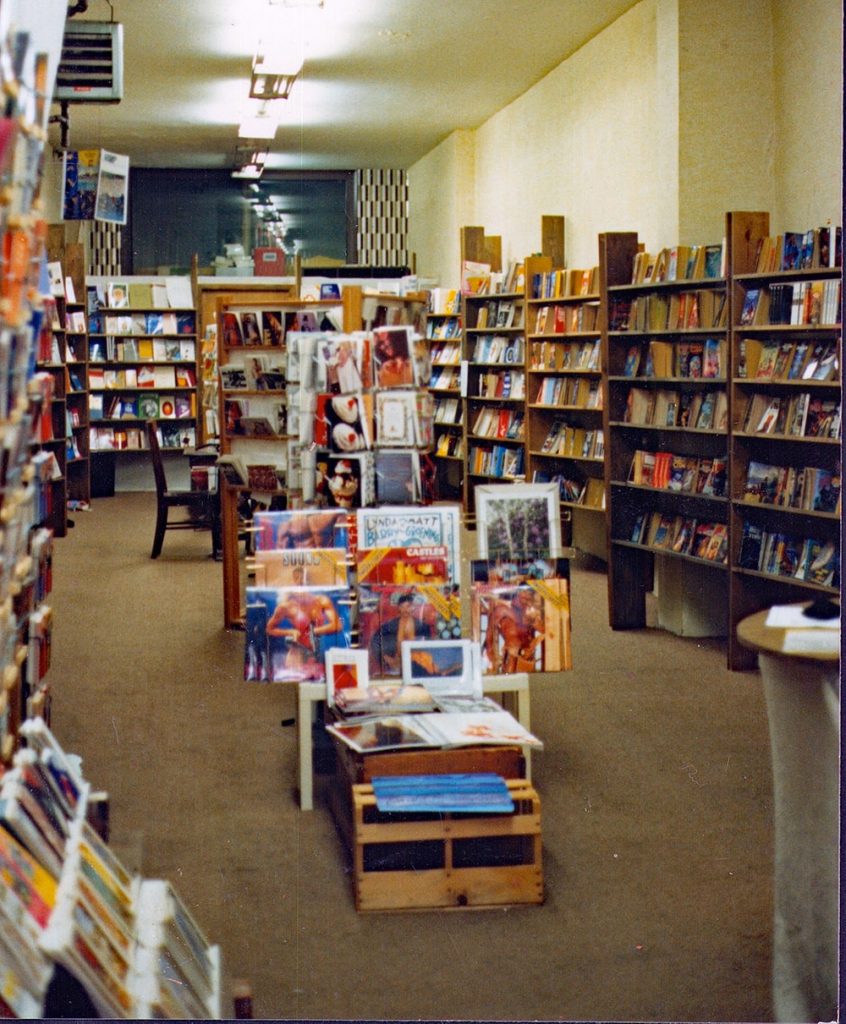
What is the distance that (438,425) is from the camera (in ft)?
40.1

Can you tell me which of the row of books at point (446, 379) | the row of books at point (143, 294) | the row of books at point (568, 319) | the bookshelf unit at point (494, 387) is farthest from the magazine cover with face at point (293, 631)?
the row of books at point (143, 294)

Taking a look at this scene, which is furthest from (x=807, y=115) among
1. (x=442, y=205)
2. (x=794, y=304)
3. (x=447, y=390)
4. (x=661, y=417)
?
(x=447, y=390)

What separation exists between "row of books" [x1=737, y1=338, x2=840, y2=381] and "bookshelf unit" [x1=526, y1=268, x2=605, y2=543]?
94.5 inches

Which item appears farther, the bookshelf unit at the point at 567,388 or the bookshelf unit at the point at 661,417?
the bookshelf unit at the point at 567,388

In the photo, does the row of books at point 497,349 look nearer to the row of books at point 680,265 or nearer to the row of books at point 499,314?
the row of books at point 499,314

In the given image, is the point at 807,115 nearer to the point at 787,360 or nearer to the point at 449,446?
the point at 787,360

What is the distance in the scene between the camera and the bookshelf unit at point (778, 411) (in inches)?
209

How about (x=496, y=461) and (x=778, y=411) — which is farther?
(x=496, y=461)

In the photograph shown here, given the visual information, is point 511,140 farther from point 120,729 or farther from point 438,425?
point 120,729

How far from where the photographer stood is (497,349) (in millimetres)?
10680

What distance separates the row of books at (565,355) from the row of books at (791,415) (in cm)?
267

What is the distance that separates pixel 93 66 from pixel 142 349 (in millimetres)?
9084

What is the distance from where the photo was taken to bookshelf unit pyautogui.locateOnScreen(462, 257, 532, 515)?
10.3 m

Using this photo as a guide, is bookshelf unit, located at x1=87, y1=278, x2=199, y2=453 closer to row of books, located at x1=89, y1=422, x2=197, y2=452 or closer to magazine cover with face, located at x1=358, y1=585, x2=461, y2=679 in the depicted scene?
row of books, located at x1=89, y1=422, x2=197, y2=452
